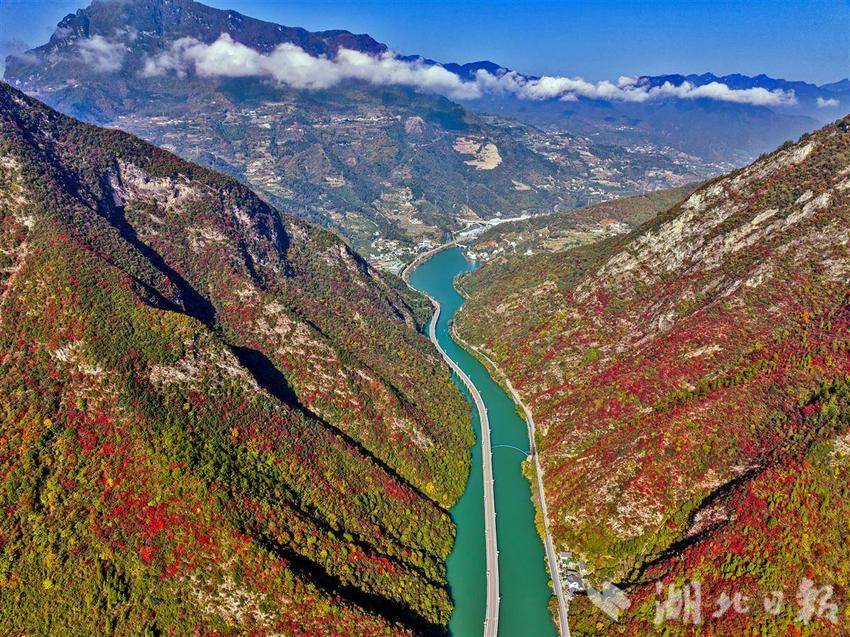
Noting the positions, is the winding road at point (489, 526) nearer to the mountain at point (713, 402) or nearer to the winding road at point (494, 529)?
the winding road at point (494, 529)

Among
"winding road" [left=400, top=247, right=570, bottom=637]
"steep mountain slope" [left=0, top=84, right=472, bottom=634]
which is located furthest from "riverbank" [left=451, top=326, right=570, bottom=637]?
"steep mountain slope" [left=0, top=84, right=472, bottom=634]

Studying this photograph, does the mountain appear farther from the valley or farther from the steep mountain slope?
the steep mountain slope

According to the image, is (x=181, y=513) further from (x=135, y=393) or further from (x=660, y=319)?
(x=660, y=319)

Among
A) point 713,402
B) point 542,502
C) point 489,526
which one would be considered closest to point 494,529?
point 489,526

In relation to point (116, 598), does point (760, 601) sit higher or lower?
higher

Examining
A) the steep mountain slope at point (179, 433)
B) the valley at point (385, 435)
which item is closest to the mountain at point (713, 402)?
the valley at point (385, 435)

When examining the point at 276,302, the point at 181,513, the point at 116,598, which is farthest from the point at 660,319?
the point at 116,598
